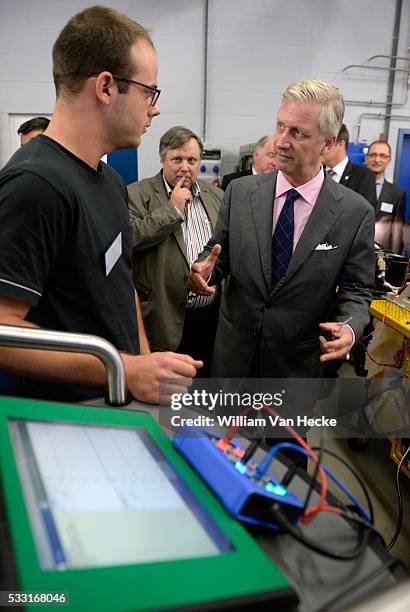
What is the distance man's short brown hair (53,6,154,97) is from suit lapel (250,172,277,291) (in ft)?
2.27

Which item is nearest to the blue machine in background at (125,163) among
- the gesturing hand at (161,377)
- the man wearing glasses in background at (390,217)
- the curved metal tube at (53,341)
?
the man wearing glasses in background at (390,217)

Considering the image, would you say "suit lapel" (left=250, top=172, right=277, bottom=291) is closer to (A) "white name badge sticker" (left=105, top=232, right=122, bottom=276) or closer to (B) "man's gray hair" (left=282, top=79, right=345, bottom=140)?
(B) "man's gray hair" (left=282, top=79, right=345, bottom=140)

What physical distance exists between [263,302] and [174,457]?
3.57 feet

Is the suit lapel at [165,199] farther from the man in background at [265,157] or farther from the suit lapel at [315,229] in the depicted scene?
the man in background at [265,157]

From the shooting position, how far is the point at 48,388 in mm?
1009

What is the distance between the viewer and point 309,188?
157 centimetres

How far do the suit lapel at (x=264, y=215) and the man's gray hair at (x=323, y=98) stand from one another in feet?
0.78

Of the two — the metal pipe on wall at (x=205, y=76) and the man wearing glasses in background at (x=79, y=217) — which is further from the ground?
the metal pipe on wall at (x=205, y=76)

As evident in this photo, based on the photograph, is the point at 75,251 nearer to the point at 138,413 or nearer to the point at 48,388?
the point at 48,388

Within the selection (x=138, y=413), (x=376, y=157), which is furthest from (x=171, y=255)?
(x=376, y=157)

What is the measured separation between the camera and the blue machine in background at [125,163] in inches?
169

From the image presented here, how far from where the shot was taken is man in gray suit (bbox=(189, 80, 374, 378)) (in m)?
1.51

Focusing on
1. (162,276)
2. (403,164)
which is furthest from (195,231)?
(403,164)

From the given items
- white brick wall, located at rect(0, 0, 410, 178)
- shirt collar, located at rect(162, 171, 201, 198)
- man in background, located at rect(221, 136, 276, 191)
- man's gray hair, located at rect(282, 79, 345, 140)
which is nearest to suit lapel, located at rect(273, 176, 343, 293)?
man's gray hair, located at rect(282, 79, 345, 140)
